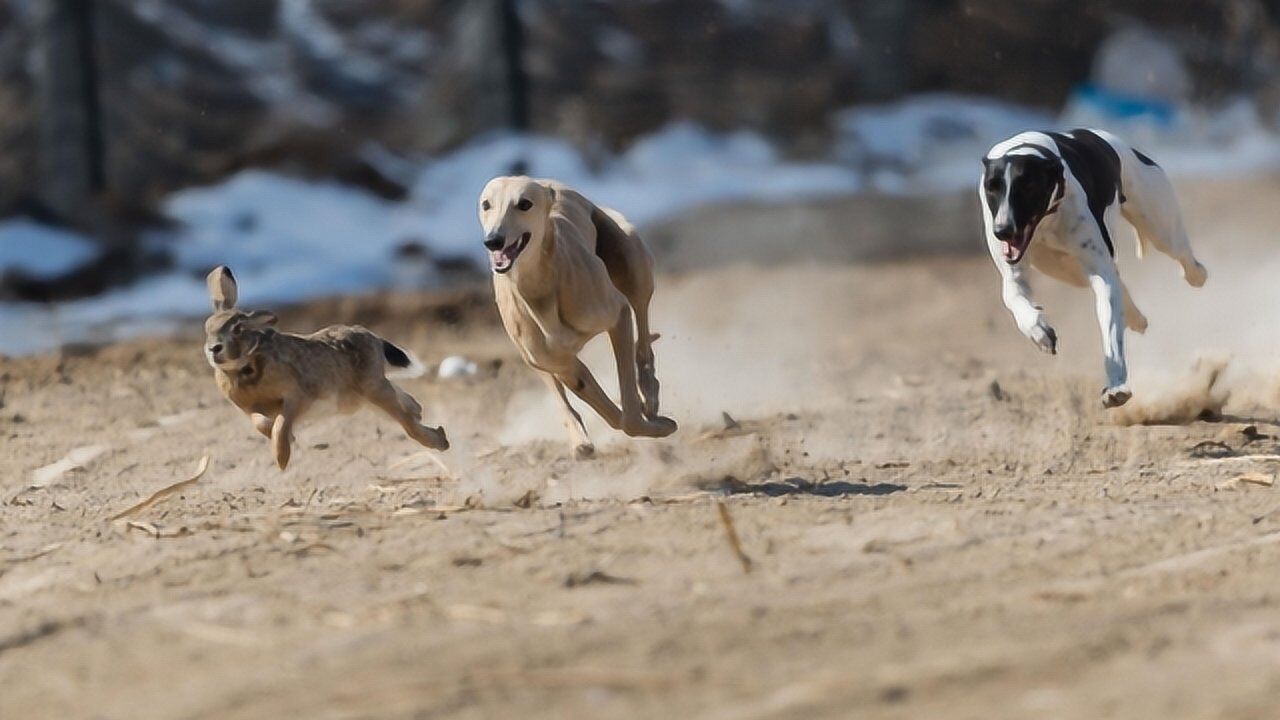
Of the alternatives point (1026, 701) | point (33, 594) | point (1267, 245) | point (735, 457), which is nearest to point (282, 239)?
point (1267, 245)

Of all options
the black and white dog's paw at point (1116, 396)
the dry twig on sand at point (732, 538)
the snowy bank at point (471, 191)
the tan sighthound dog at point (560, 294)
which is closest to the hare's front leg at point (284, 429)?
the tan sighthound dog at point (560, 294)

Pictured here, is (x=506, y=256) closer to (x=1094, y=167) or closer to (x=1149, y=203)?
(x=1094, y=167)

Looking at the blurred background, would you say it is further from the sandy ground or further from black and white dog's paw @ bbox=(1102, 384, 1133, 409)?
black and white dog's paw @ bbox=(1102, 384, 1133, 409)

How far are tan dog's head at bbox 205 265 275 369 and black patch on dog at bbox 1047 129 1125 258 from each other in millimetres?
3317

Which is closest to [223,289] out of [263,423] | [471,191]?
[263,423]

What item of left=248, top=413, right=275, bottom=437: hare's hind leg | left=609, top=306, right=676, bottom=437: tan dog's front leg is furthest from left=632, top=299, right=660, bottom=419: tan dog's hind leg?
left=248, top=413, right=275, bottom=437: hare's hind leg

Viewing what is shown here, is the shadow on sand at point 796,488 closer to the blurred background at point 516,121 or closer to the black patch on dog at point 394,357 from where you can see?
the black patch on dog at point 394,357

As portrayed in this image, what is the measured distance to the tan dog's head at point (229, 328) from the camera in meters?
6.89

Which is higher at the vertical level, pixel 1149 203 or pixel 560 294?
pixel 1149 203

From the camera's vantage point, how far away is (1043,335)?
7602 mm

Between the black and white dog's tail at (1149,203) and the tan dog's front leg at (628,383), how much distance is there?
8.17 feet

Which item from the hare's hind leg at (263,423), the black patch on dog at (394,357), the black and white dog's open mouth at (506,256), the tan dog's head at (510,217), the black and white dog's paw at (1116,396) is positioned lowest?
the black and white dog's paw at (1116,396)

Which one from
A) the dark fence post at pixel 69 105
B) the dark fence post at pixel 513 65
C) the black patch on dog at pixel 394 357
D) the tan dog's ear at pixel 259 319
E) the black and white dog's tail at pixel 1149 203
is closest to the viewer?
the tan dog's ear at pixel 259 319

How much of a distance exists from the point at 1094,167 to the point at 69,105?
33.0 feet
